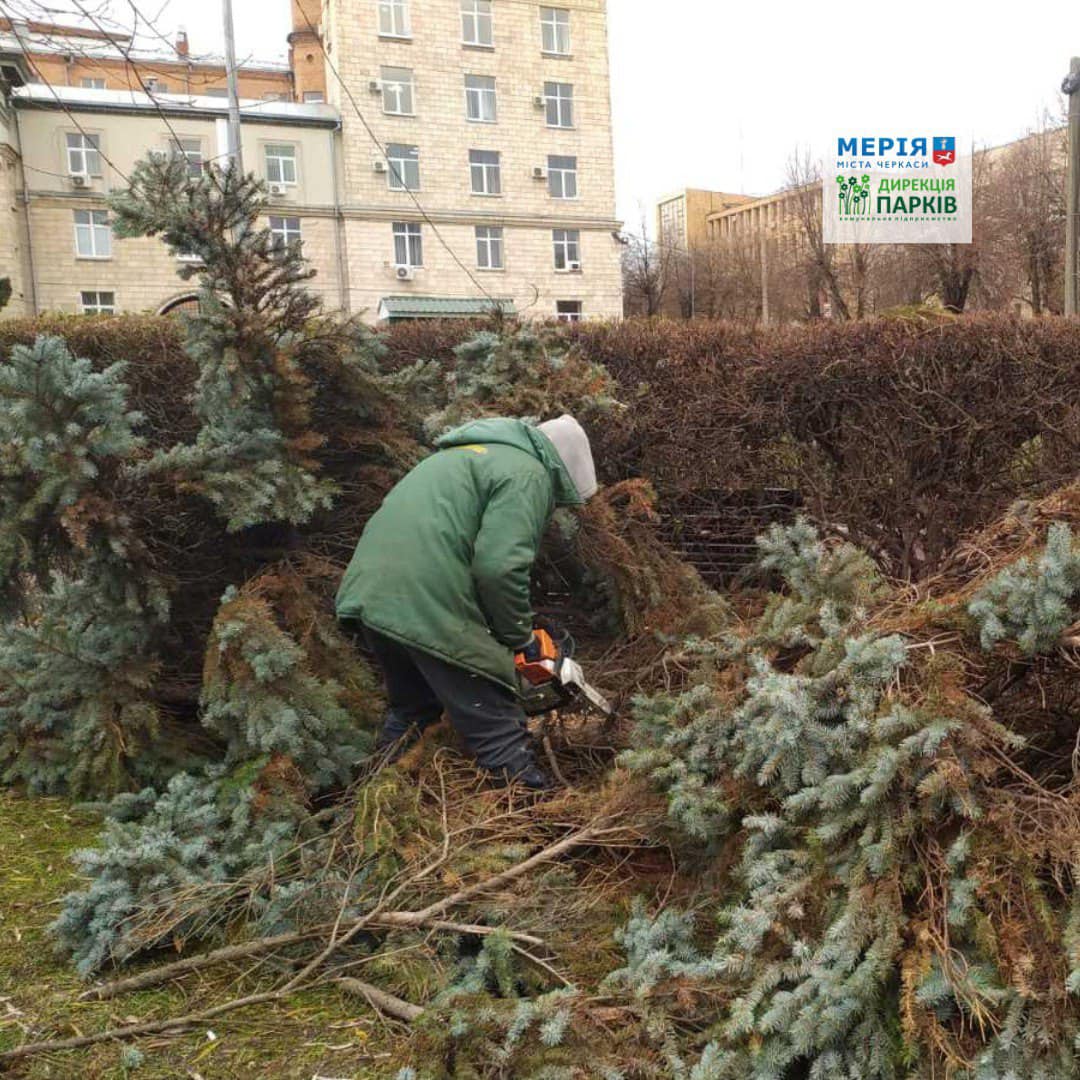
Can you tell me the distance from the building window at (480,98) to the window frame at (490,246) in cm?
348

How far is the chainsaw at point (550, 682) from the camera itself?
357 cm

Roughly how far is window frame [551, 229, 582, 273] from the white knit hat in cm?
2977

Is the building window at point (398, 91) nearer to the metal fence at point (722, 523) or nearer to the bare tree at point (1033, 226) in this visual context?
the bare tree at point (1033, 226)

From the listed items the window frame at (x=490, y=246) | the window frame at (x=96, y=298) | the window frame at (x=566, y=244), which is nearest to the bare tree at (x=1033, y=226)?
the window frame at (x=566, y=244)

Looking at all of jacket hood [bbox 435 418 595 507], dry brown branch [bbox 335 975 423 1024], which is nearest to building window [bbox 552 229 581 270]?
jacket hood [bbox 435 418 595 507]

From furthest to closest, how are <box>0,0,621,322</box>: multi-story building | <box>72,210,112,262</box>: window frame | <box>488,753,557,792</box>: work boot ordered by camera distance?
<box>72,210,112,262</box>: window frame → <box>0,0,621,322</box>: multi-story building → <box>488,753,557,792</box>: work boot

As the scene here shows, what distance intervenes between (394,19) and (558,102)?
19.0ft

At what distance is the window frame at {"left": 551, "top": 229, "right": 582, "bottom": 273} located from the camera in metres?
32.3

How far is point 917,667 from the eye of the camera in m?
2.55

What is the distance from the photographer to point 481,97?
31953 mm

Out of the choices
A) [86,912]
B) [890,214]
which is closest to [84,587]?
[86,912]

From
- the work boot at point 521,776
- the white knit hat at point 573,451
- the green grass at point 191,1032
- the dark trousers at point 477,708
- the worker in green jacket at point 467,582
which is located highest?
the white knit hat at point 573,451

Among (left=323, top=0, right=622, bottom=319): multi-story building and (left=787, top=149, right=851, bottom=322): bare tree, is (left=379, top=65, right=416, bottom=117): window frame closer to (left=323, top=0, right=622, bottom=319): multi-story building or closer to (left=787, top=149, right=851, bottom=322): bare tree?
(left=323, top=0, right=622, bottom=319): multi-story building

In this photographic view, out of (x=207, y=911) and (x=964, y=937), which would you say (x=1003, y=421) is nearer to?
(x=964, y=937)
